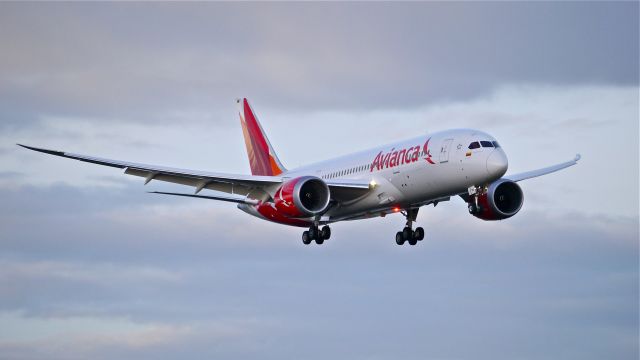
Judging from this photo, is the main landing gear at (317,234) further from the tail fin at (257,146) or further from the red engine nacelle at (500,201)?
the tail fin at (257,146)

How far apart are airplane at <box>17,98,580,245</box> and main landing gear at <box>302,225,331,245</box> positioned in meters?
0.05

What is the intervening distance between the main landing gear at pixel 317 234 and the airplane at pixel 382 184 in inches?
2.0

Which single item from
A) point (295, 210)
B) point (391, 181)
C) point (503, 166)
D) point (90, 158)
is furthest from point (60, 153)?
point (503, 166)

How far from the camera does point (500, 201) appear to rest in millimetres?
64625

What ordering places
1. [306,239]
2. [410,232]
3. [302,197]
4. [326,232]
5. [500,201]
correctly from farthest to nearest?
[410,232] < [306,239] < [326,232] < [500,201] < [302,197]

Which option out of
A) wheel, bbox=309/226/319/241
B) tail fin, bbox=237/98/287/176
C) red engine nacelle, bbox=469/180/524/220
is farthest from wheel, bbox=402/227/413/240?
tail fin, bbox=237/98/287/176

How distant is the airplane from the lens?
5934cm

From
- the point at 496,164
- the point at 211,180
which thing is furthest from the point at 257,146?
the point at 496,164

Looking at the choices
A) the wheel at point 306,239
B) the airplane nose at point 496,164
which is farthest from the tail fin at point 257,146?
the airplane nose at point 496,164

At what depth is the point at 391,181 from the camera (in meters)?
62.7

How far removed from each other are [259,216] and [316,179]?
8.27 m

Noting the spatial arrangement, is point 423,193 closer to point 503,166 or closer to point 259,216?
point 503,166

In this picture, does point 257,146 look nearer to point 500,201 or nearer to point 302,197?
point 302,197

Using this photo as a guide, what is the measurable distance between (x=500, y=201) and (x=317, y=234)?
9317 mm
